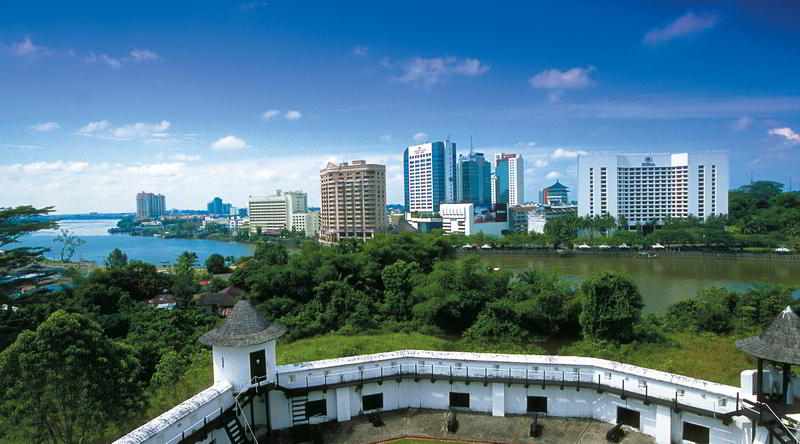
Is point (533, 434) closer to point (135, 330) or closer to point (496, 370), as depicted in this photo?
point (496, 370)

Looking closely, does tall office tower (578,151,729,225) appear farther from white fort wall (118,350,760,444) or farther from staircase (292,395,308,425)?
staircase (292,395,308,425)

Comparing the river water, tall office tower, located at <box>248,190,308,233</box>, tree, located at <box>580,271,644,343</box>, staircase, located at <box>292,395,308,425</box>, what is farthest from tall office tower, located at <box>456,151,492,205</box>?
staircase, located at <box>292,395,308,425</box>

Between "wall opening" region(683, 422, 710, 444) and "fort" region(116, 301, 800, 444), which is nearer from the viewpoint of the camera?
"fort" region(116, 301, 800, 444)

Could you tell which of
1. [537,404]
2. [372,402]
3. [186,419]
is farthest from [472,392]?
[186,419]

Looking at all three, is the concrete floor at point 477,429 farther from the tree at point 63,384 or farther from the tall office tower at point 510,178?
the tall office tower at point 510,178

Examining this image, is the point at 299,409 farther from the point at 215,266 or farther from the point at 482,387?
the point at 215,266

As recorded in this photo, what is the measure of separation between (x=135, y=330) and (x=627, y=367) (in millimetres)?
22148

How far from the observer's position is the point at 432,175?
120 meters

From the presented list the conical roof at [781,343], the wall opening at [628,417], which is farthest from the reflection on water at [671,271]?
the conical roof at [781,343]

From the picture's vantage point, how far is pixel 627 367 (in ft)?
35.7

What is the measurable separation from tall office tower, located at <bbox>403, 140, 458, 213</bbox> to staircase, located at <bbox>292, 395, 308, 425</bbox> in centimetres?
10920

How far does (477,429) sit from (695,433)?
431 centimetres

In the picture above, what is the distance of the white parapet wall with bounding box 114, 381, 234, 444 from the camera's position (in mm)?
8172

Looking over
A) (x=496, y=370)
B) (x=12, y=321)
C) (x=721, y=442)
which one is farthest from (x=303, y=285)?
(x=721, y=442)
